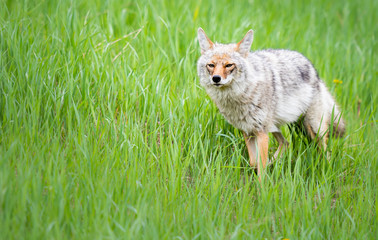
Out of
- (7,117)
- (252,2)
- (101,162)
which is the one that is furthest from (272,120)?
(252,2)

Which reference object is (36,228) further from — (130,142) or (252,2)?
(252,2)

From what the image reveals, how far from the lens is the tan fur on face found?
439 cm

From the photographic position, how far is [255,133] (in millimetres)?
4793

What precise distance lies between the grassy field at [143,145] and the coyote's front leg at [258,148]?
129mm

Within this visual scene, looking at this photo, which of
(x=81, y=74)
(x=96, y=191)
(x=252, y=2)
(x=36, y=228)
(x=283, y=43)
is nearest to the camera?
(x=36, y=228)

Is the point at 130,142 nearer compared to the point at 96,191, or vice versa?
the point at 96,191

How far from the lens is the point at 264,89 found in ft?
15.5

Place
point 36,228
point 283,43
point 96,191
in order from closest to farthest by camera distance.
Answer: point 36,228 → point 96,191 → point 283,43

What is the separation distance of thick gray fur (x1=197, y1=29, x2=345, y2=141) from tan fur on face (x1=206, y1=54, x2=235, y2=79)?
3 centimetres

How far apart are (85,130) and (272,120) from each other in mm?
2141

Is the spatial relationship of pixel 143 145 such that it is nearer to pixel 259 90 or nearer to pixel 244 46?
pixel 259 90

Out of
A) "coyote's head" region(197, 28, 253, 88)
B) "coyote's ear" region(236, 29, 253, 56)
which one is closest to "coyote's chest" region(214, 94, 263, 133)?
"coyote's head" region(197, 28, 253, 88)

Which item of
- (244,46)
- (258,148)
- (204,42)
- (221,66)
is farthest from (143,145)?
(244,46)

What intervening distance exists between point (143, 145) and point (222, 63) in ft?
3.97
